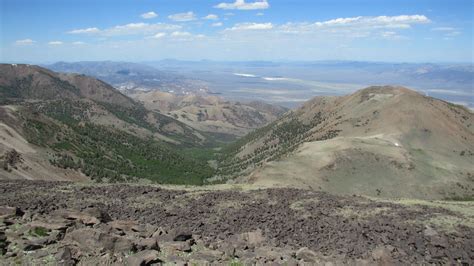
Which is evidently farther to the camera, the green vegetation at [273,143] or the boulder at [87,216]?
the green vegetation at [273,143]

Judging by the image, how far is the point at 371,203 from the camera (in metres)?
35.0

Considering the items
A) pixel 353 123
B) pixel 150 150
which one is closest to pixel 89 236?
pixel 353 123

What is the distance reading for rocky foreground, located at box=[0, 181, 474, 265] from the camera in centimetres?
1862

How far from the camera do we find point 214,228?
27.7 metres

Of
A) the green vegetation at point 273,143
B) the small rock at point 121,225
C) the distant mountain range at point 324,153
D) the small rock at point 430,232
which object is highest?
the small rock at point 121,225

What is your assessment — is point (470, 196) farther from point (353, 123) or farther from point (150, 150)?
point (150, 150)

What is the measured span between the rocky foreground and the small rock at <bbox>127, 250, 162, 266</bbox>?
39 mm

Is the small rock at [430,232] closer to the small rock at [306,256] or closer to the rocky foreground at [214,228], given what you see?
the rocky foreground at [214,228]

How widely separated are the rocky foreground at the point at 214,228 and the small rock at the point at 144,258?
39mm

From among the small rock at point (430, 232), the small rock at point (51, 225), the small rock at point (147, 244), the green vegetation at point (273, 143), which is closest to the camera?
the small rock at point (147, 244)

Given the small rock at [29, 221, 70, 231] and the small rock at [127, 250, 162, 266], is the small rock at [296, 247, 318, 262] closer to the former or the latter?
the small rock at [127, 250, 162, 266]

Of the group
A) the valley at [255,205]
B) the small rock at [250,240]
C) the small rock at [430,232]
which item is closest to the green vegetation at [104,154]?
the valley at [255,205]

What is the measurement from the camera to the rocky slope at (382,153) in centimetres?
6053

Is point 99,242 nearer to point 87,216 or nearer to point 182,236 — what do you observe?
point 182,236
